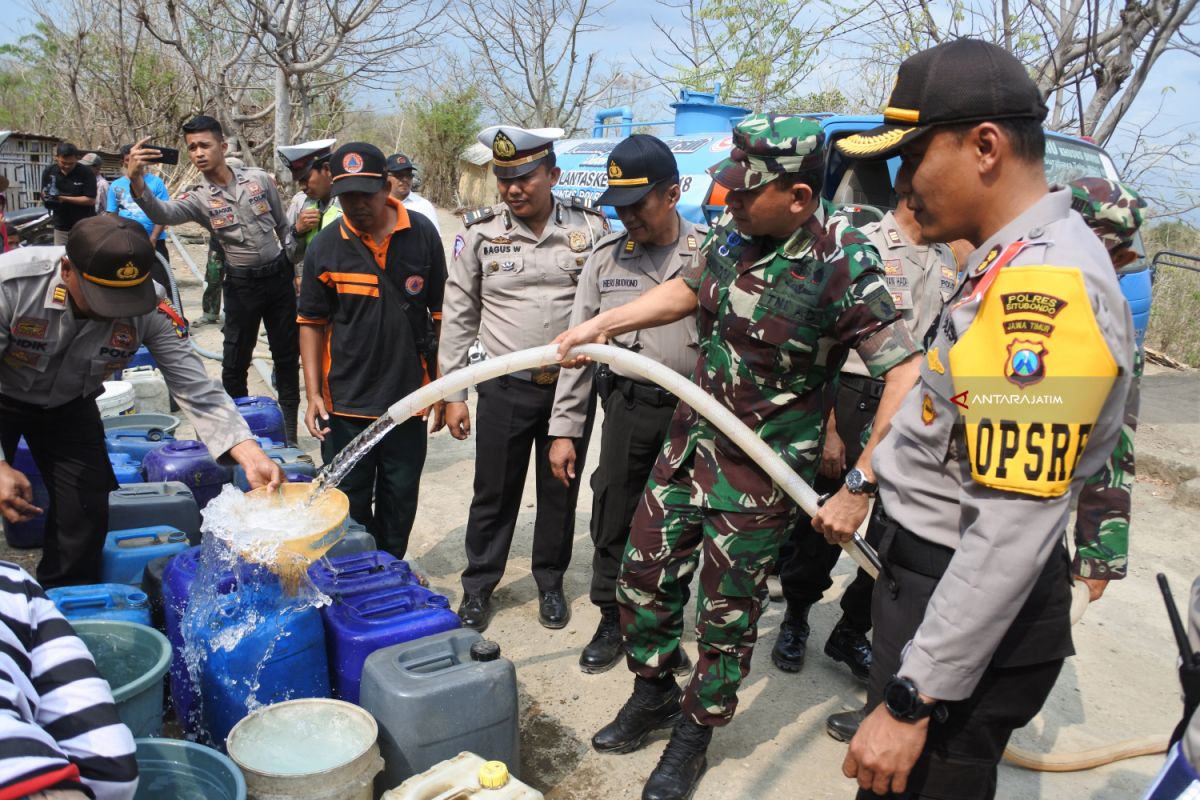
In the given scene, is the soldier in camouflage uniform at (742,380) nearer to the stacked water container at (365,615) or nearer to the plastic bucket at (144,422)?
the stacked water container at (365,615)

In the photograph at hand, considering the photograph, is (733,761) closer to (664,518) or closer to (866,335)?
(664,518)

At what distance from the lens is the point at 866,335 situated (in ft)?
7.75

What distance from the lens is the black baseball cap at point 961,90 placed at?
1416 mm

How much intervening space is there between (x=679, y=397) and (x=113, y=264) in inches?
71.2

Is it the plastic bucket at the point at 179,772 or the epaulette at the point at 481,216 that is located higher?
the epaulette at the point at 481,216

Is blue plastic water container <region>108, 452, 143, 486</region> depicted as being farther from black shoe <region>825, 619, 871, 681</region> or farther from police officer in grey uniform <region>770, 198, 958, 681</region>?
black shoe <region>825, 619, 871, 681</region>

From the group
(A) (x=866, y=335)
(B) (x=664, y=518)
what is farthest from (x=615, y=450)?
(A) (x=866, y=335)

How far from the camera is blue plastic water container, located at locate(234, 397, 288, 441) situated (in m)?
5.11

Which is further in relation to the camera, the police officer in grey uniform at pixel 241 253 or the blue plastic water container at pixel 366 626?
the police officer in grey uniform at pixel 241 253

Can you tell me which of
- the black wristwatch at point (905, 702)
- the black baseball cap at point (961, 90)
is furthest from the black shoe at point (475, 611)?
the black baseball cap at point (961, 90)

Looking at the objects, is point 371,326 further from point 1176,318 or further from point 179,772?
point 1176,318

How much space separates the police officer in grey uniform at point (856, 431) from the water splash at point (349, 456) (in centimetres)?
170

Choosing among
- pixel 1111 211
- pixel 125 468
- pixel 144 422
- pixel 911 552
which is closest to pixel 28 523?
pixel 125 468

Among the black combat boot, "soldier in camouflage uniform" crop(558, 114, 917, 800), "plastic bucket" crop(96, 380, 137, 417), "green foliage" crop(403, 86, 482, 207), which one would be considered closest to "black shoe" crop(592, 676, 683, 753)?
"soldier in camouflage uniform" crop(558, 114, 917, 800)
